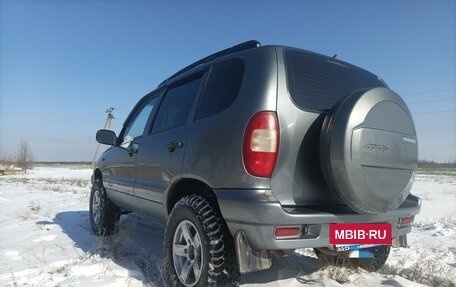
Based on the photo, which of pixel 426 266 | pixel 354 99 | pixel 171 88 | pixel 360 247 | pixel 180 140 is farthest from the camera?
pixel 171 88

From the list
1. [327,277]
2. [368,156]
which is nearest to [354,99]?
[368,156]

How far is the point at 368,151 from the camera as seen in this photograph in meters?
2.42

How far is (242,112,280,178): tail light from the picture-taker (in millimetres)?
2438

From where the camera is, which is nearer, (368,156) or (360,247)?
(368,156)

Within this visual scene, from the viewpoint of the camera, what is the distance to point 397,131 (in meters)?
2.60

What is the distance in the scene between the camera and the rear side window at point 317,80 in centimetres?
269

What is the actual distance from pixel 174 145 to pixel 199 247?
0.88m

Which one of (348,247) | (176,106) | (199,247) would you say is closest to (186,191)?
(199,247)

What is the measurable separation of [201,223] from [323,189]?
880 mm

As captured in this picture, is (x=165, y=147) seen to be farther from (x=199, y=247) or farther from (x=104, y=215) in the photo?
(x=104, y=215)

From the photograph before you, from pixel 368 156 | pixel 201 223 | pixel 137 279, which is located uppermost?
pixel 368 156

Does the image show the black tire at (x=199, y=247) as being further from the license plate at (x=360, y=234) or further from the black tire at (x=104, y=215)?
the black tire at (x=104, y=215)

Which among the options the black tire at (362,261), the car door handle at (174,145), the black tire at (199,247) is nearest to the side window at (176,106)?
the car door handle at (174,145)

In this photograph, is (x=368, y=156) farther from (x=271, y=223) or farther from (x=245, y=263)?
(x=245, y=263)
